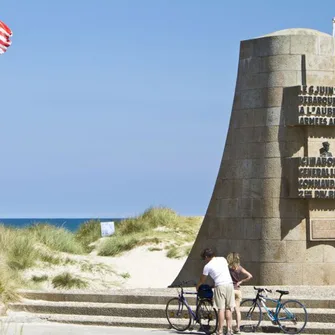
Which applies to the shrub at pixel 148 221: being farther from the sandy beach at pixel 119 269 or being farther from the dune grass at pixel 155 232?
the sandy beach at pixel 119 269

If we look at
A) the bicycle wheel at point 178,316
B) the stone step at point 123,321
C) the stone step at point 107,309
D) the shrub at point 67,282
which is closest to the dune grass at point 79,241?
the shrub at point 67,282

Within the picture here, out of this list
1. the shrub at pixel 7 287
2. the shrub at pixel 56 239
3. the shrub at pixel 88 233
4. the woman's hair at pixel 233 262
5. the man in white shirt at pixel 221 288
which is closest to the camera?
the man in white shirt at pixel 221 288

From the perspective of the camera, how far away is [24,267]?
27312 mm

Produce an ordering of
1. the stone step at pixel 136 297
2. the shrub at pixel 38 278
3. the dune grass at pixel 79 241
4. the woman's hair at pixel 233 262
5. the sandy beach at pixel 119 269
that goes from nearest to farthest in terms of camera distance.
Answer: the woman's hair at pixel 233 262 < the stone step at pixel 136 297 < the dune grass at pixel 79 241 < the shrub at pixel 38 278 < the sandy beach at pixel 119 269

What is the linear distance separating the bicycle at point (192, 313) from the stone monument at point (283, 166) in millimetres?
2902

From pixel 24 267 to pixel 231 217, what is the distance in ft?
23.5

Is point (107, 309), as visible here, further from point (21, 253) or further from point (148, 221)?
point (148, 221)

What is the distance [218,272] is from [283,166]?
509cm

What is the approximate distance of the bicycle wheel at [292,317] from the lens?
18.3 metres

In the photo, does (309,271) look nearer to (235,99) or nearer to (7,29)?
(235,99)

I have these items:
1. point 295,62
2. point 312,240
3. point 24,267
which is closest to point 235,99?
point 295,62

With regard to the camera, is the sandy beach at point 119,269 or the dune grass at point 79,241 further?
the sandy beach at point 119,269

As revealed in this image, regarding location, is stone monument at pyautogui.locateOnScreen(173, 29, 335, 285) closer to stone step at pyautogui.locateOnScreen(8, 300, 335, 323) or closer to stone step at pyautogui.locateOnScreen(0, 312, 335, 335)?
stone step at pyautogui.locateOnScreen(8, 300, 335, 323)

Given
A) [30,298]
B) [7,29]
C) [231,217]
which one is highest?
[7,29]
